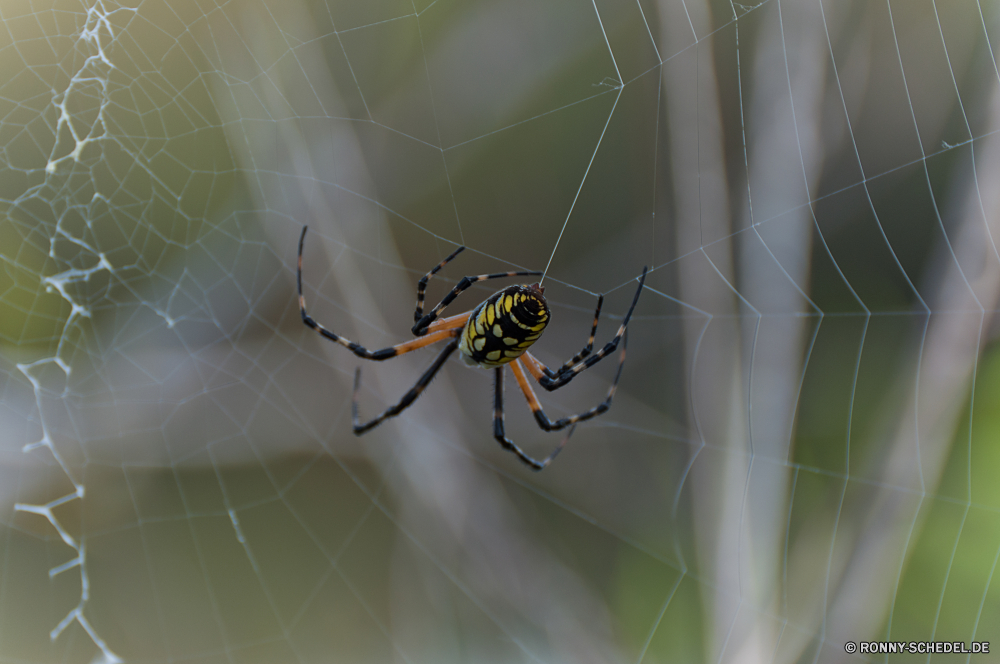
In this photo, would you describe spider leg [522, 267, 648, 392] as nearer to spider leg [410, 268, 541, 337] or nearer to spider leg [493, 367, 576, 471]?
spider leg [493, 367, 576, 471]

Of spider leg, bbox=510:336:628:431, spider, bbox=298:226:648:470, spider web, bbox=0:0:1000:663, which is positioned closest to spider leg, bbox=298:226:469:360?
spider, bbox=298:226:648:470

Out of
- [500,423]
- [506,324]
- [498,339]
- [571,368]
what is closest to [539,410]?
[500,423]

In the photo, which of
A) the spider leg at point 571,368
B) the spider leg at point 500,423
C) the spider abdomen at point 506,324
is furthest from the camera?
the spider leg at point 500,423

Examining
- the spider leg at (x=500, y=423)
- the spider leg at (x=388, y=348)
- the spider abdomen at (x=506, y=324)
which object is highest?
the spider abdomen at (x=506, y=324)

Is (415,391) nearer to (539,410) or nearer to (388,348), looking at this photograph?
(388,348)

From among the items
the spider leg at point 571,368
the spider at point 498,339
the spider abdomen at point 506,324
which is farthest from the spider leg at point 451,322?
the spider leg at point 571,368

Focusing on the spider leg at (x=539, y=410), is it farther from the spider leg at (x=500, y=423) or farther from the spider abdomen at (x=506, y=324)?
the spider abdomen at (x=506, y=324)
